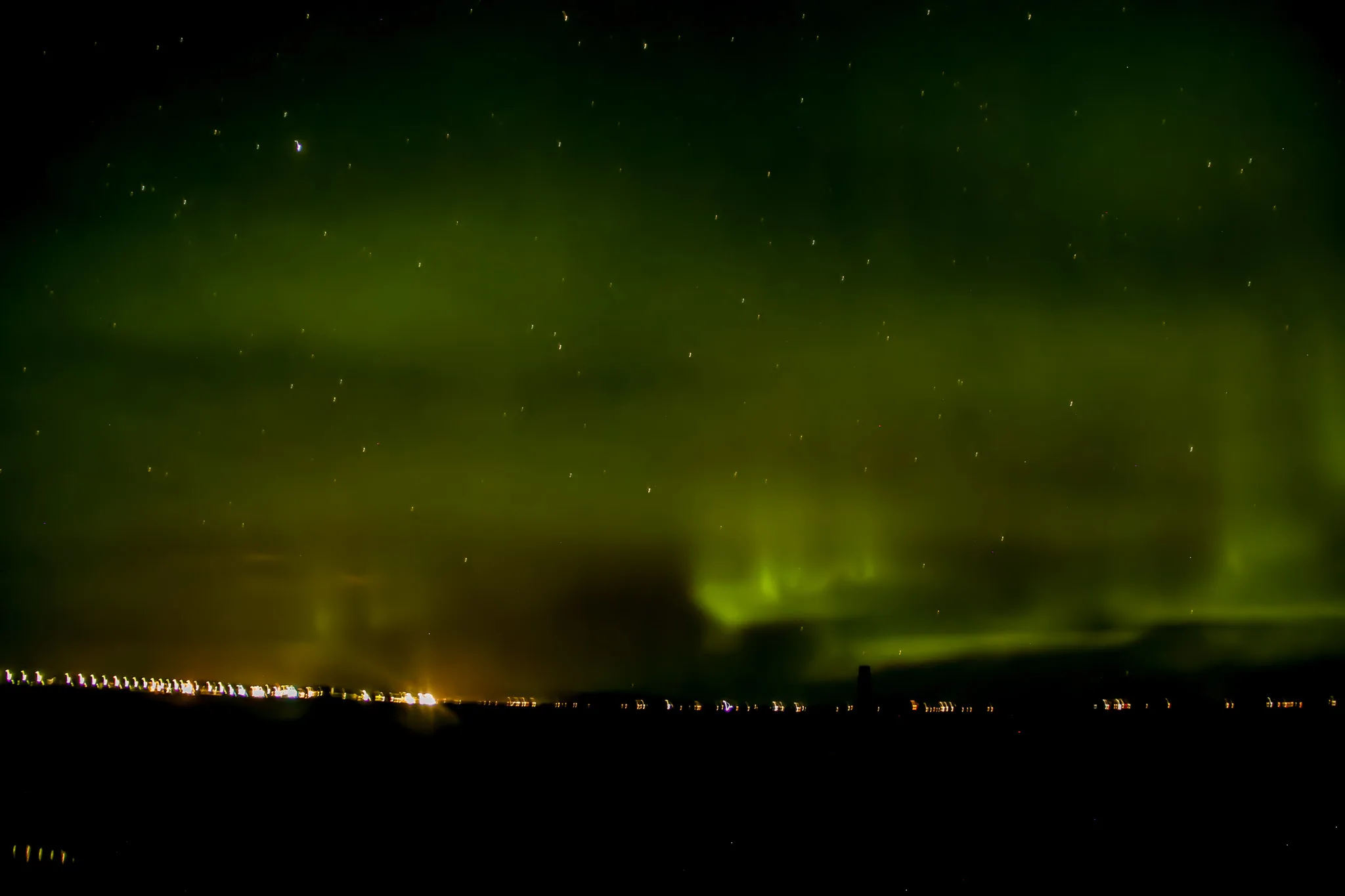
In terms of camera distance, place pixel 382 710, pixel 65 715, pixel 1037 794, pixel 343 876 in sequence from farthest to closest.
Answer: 1. pixel 382 710
2. pixel 65 715
3. pixel 1037 794
4. pixel 343 876

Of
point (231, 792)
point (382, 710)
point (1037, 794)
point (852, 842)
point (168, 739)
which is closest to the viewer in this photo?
point (852, 842)

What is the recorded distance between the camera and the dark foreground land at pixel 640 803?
83.6ft

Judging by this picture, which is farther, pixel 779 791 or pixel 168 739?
pixel 168 739

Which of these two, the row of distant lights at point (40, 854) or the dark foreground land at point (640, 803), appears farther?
the dark foreground land at point (640, 803)

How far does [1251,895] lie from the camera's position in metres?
Answer: 24.2

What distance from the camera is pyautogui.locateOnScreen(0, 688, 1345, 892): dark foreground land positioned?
2547 cm

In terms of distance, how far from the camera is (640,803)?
4516 centimetres

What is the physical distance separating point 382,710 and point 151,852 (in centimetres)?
7832

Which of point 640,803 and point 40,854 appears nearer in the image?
point 40,854

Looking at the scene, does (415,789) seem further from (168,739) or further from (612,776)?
(168,739)

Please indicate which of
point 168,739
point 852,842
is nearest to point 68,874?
point 852,842

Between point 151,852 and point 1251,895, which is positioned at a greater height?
point 151,852

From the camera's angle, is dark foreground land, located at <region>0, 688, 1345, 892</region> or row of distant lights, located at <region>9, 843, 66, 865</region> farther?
dark foreground land, located at <region>0, 688, 1345, 892</region>

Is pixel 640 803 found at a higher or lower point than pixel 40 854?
lower
